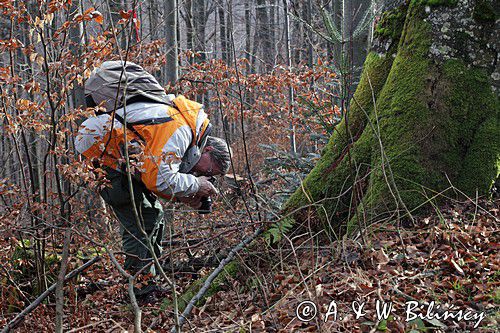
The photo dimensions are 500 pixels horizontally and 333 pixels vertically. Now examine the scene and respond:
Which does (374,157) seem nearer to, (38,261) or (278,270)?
(278,270)

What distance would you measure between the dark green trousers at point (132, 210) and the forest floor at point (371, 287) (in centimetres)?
53

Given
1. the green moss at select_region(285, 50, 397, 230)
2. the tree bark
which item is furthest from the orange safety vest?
the tree bark

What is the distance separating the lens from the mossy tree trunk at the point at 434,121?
3.77 metres

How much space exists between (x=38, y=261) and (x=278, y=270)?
1.98 metres

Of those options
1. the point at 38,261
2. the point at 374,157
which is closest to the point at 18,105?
the point at 38,261

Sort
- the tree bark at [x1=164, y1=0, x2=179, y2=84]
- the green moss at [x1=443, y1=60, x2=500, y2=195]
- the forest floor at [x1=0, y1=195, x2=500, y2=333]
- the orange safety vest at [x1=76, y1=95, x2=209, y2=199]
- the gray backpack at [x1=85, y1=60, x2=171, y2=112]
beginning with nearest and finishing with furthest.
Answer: the forest floor at [x1=0, y1=195, x2=500, y2=333], the green moss at [x1=443, y1=60, x2=500, y2=195], the orange safety vest at [x1=76, y1=95, x2=209, y2=199], the gray backpack at [x1=85, y1=60, x2=171, y2=112], the tree bark at [x1=164, y1=0, x2=179, y2=84]

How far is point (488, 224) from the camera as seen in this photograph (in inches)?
139

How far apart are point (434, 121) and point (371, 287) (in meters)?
1.52

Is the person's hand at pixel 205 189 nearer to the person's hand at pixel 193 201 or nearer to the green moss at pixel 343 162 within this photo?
the person's hand at pixel 193 201

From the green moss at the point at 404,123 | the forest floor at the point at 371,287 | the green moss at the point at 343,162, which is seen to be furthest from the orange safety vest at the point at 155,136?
the green moss at the point at 404,123

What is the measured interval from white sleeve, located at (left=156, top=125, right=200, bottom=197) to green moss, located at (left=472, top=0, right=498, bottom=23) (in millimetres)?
2448

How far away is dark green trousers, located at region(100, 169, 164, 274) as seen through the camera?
14.6 ft

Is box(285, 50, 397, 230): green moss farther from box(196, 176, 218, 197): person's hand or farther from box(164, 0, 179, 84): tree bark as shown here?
box(164, 0, 179, 84): tree bark

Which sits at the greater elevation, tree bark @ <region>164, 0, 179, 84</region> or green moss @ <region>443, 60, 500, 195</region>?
tree bark @ <region>164, 0, 179, 84</region>
